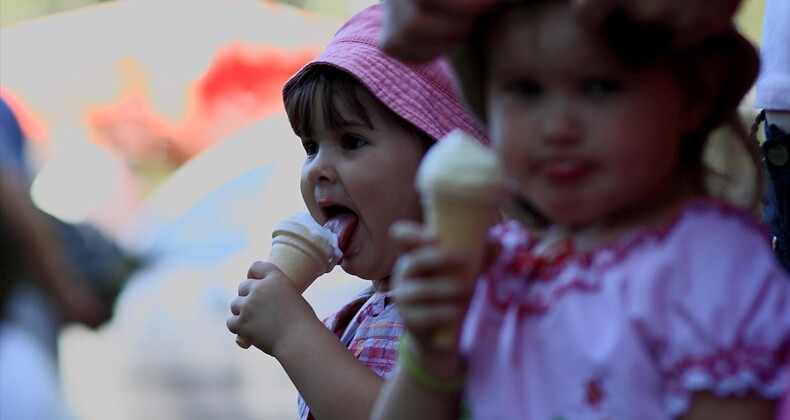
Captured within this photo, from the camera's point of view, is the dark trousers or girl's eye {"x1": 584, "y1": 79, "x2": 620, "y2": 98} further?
the dark trousers

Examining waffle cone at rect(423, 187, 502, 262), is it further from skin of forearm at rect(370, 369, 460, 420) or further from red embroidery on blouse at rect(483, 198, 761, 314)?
skin of forearm at rect(370, 369, 460, 420)

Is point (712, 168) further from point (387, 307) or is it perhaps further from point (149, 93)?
point (149, 93)

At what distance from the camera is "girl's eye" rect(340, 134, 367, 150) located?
234 centimetres

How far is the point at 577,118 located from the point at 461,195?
16cm

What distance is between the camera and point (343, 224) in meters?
2.31

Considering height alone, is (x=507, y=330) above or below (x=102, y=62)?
above

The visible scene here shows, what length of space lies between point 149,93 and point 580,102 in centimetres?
580

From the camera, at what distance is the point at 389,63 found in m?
2.33

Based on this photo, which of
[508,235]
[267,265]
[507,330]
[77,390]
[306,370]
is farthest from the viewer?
[77,390]

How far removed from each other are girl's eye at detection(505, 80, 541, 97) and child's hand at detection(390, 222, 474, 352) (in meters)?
0.20

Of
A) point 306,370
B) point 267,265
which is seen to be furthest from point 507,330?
point 267,265

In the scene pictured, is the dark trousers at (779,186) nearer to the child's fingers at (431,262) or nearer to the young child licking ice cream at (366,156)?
the young child licking ice cream at (366,156)

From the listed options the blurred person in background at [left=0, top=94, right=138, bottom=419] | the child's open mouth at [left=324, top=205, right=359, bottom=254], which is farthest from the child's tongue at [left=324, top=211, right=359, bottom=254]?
the blurred person in background at [left=0, top=94, right=138, bottom=419]

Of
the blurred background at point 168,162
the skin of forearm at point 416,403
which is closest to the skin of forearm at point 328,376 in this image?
the skin of forearm at point 416,403
